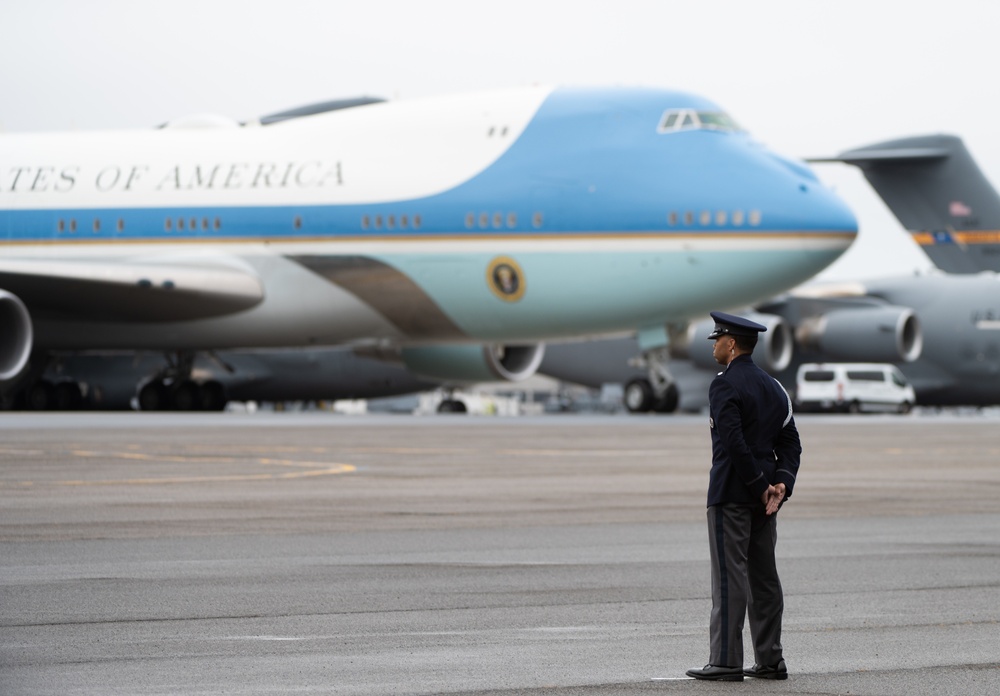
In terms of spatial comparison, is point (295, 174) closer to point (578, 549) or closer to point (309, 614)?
point (578, 549)

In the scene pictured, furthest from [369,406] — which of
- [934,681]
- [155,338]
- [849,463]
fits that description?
[934,681]

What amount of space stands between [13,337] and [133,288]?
12.0 ft

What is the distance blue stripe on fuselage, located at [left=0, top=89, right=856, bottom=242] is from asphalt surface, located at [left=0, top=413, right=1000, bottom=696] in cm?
1053

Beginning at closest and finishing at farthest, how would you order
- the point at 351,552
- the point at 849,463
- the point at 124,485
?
the point at 351,552
the point at 124,485
the point at 849,463

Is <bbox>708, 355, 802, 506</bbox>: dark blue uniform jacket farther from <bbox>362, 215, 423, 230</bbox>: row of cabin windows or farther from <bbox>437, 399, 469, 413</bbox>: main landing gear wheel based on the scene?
<bbox>437, 399, 469, 413</bbox>: main landing gear wheel

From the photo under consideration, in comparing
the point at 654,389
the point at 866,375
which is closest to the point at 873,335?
the point at 866,375

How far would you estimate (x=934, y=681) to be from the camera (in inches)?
256

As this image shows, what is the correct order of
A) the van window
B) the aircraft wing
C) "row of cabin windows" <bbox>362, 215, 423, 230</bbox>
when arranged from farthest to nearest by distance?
the van window < "row of cabin windows" <bbox>362, 215, 423, 230</bbox> < the aircraft wing

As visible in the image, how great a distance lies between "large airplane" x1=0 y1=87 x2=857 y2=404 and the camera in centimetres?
3025

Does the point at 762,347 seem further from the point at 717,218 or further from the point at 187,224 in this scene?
the point at 187,224

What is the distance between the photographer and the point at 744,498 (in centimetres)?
682

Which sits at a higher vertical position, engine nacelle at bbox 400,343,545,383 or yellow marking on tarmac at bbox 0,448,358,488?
engine nacelle at bbox 400,343,545,383

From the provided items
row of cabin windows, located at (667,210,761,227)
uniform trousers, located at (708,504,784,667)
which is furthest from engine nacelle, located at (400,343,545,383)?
uniform trousers, located at (708,504,784,667)

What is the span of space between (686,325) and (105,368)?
48.3 feet
